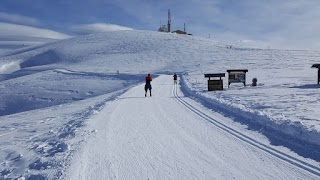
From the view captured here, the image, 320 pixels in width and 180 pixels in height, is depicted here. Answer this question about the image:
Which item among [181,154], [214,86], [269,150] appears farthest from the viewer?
[214,86]

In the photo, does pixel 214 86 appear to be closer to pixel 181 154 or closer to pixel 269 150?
pixel 269 150

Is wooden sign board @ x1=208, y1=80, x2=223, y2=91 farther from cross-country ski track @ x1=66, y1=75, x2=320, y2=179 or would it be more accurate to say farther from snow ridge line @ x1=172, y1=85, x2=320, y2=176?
cross-country ski track @ x1=66, y1=75, x2=320, y2=179

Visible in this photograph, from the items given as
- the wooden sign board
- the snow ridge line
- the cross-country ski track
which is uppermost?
the wooden sign board

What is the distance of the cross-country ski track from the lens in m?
5.70

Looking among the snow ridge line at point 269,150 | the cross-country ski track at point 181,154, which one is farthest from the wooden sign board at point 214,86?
the cross-country ski track at point 181,154

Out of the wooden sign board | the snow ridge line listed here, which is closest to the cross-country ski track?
the snow ridge line

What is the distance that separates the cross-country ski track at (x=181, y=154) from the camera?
5695 millimetres

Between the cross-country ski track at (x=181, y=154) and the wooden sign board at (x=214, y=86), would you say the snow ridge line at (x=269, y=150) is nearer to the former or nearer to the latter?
the cross-country ski track at (x=181, y=154)

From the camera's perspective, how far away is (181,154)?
6.89m

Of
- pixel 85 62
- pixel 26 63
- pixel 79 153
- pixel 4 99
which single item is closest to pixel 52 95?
pixel 4 99

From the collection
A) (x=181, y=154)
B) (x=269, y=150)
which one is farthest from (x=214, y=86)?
(x=181, y=154)

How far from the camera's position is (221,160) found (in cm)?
641

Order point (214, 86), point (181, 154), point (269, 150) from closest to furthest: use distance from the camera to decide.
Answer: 1. point (181, 154)
2. point (269, 150)
3. point (214, 86)

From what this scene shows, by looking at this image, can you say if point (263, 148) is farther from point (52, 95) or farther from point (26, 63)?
point (26, 63)
